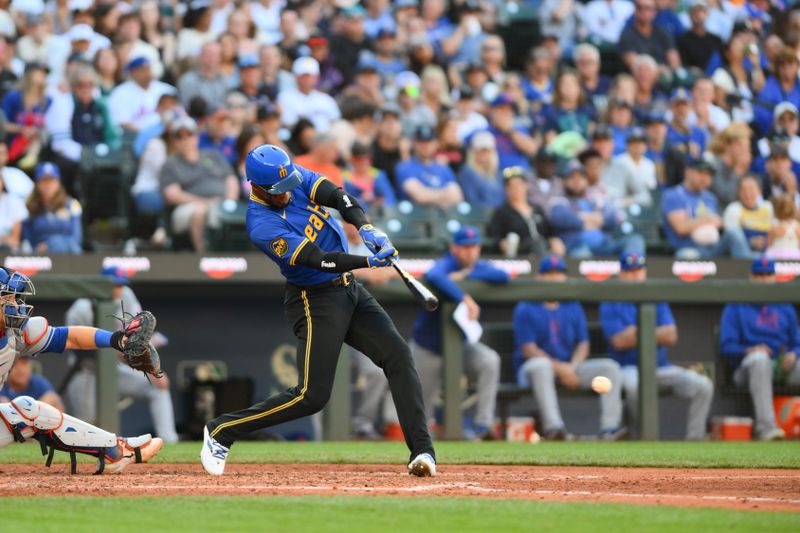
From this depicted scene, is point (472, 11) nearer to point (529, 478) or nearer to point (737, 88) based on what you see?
point (737, 88)

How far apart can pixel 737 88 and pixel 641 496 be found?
11.1m

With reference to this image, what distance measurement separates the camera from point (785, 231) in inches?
506

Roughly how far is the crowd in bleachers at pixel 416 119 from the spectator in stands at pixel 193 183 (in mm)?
19

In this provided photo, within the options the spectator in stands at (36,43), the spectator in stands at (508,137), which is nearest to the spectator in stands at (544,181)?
the spectator in stands at (508,137)

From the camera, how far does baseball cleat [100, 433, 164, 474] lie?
723 cm

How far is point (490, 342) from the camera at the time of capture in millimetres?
10766

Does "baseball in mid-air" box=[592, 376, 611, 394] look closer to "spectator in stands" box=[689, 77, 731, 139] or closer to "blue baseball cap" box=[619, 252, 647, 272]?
"blue baseball cap" box=[619, 252, 647, 272]

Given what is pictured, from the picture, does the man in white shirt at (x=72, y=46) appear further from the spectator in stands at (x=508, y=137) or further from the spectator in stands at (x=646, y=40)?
the spectator in stands at (x=646, y=40)

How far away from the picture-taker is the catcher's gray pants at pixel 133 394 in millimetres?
10250

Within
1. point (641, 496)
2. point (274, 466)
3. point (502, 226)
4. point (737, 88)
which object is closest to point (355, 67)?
point (502, 226)

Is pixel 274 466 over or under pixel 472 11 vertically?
under

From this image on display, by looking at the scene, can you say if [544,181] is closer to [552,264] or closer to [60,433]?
[552,264]

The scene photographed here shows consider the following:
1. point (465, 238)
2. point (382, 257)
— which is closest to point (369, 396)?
point (465, 238)

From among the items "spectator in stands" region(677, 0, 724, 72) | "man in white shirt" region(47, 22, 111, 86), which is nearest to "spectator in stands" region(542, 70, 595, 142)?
"spectator in stands" region(677, 0, 724, 72)
